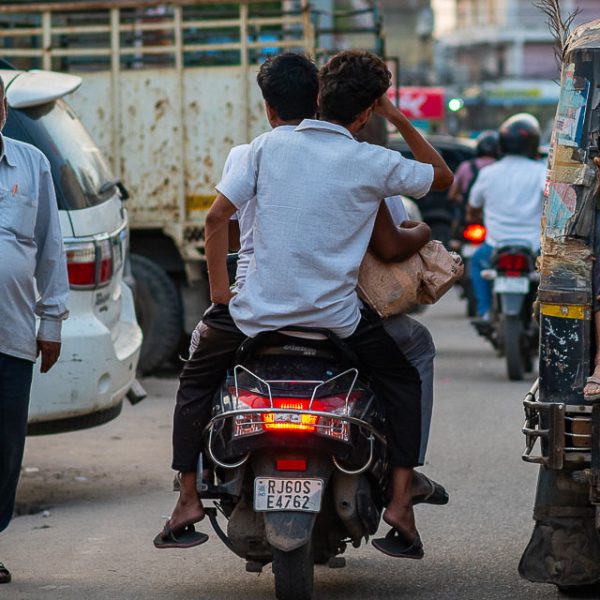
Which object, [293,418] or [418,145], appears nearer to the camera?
[293,418]

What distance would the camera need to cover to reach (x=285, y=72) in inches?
217

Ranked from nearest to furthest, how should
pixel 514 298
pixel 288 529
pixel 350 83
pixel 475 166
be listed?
pixel 288 529, pixel 350 83, pixel 514 298, pixel 475 166

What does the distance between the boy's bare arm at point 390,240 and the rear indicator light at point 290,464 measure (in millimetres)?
785

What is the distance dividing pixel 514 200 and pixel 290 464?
7309mm

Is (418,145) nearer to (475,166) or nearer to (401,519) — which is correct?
(401,519)

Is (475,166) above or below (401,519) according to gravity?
above

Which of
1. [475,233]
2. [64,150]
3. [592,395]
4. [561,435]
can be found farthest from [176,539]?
[475,233]

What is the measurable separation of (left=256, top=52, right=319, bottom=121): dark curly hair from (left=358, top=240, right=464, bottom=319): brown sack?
1.83 feet

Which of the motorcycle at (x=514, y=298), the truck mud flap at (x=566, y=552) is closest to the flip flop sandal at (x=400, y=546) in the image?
the truck mud flap at (x=566, y=552)

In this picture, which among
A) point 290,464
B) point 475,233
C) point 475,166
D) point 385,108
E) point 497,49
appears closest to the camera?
point 290,464

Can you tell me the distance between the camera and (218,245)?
553 cm

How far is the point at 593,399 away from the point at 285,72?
149 centimetres

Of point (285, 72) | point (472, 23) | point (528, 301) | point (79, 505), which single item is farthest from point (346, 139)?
point (472, 23)

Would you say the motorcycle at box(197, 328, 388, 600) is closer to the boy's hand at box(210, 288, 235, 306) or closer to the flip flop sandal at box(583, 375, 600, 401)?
the boy's hand at box(210, 288, 235, 306)
